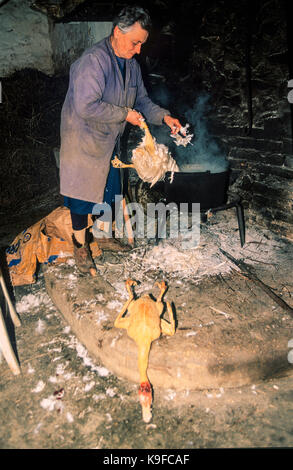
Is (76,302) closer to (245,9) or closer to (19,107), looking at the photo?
(245,9)

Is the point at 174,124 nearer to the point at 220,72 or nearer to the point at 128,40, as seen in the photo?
the point at 128,40

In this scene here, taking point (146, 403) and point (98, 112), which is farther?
point (98, 112)

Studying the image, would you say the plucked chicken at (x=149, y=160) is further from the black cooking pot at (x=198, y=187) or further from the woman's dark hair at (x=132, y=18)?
the woman's dark hair at (x=132, y=18)

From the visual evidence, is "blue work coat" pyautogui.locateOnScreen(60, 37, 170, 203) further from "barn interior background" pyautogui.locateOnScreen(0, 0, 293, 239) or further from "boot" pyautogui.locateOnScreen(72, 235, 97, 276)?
"barn interior background" pyautogui.locateOnScreen(0, 0, 293, 239)

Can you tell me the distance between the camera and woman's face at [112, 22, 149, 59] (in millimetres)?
2547

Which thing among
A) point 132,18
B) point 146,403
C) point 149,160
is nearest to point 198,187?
point 149,160

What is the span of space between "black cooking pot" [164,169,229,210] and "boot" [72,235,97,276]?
130 centimetres

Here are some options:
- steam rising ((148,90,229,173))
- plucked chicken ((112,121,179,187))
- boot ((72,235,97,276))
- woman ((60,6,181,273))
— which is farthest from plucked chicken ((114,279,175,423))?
steam rising ((148,90,229,173))

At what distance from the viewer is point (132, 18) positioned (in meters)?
2.47

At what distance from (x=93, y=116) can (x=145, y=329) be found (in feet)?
6.69

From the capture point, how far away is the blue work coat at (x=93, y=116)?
260cm

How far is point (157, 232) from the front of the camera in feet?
13.0
